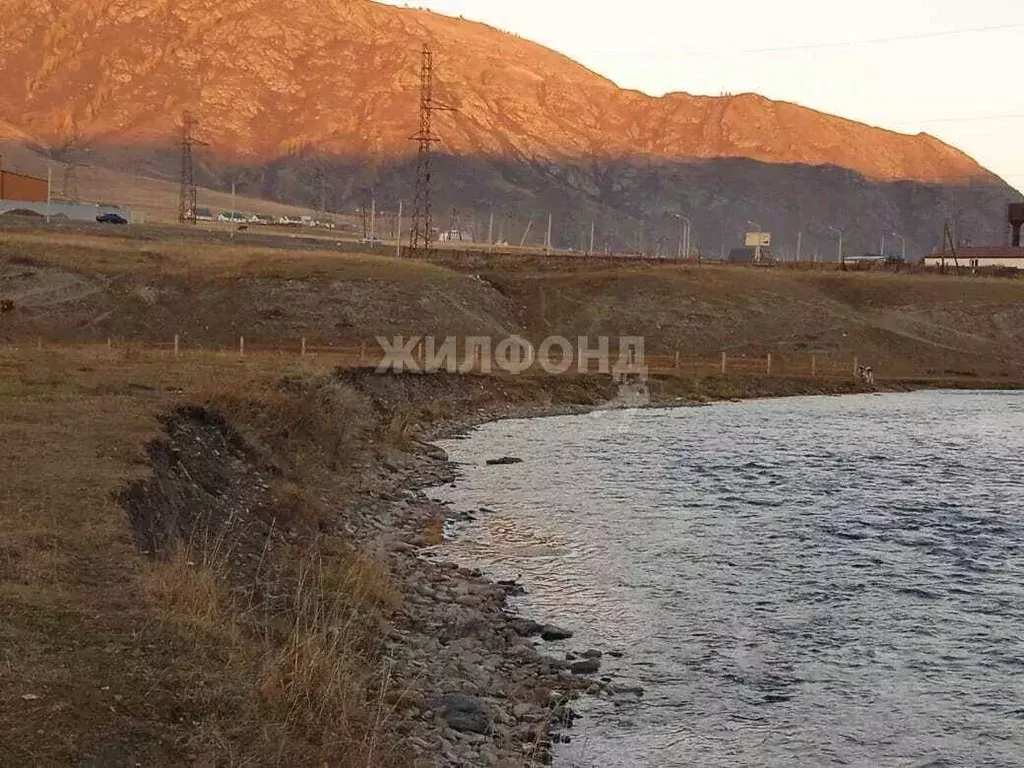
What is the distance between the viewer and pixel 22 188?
145500 millimetres

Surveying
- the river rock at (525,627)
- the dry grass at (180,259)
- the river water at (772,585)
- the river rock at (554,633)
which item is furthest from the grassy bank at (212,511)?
Result: the river water at (772,585)

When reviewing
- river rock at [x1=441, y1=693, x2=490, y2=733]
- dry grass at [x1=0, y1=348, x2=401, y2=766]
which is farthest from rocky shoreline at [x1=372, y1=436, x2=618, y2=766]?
dry grass at [x1=0, y1=348, x2=401, y2=766]

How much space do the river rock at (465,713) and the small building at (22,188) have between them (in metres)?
140

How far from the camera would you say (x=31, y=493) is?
17125 millimetres

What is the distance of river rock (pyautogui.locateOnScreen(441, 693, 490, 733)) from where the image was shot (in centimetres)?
1430

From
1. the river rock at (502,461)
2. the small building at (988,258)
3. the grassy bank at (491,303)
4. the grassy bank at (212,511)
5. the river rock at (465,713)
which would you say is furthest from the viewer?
the small building at (988,258)

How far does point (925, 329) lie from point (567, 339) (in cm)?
3175

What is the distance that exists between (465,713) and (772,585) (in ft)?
33.3

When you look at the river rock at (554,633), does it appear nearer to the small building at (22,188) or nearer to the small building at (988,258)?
the small building at (22,188)

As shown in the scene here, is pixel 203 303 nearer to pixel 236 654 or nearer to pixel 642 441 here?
pixel 642 441

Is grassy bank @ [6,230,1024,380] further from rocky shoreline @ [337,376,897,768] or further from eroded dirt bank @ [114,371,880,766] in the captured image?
rocky shoreline @ [337,376,897,768]

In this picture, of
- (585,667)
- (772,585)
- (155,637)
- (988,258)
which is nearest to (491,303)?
(772,585)

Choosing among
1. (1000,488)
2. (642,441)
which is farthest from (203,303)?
(1000,488)

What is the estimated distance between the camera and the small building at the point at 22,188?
Answer: 142 m
